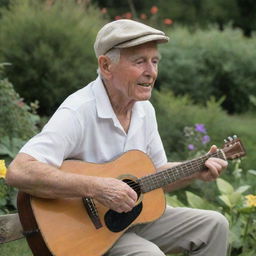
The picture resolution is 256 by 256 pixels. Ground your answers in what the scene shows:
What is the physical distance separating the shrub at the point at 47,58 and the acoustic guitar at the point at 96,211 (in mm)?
3600

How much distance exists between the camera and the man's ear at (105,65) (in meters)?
3.18

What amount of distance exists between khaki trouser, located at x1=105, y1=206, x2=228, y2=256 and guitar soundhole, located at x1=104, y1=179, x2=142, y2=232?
0.09 m

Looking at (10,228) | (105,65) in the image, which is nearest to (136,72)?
(105,65)

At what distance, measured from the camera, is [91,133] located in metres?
3.13

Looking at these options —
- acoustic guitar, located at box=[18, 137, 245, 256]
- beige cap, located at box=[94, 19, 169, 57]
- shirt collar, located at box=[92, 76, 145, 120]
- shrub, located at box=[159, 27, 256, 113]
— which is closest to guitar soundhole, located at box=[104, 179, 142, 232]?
acoustic guitar, located at box=[18, 137, 245, 256]

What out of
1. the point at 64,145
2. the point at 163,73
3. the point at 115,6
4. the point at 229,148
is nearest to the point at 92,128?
the point at 64,145

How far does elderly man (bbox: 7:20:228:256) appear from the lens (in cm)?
290

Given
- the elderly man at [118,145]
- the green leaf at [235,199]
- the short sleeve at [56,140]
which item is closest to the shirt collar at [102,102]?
the elderly man at [118,145]

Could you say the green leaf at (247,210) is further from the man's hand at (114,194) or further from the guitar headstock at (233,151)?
the man's hand at (114,194)

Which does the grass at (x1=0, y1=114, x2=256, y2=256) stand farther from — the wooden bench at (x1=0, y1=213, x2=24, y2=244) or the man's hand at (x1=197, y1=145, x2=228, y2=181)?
the man's hand at (x1=197, y1=145, x2=228, y2=181)

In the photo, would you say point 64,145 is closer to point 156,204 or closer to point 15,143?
point 156,204

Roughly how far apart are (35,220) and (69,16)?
4.61 metres

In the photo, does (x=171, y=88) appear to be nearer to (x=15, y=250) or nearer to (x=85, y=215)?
(x=15, y=250)

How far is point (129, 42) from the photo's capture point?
3.07 metres
